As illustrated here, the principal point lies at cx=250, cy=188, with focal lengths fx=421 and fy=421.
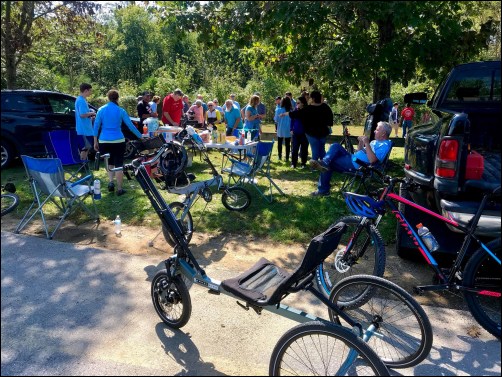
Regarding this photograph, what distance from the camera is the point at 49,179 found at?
5.32 meters

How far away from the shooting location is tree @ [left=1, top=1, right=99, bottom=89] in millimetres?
4234

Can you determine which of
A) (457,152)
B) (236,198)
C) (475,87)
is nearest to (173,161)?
(236,198)

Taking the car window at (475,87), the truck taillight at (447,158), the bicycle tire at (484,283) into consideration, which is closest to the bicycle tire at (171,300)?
the bicycle tire at (484,283)

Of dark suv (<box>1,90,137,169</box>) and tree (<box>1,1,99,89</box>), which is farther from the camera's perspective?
dark suv (<box>1,90,137,169</box>)

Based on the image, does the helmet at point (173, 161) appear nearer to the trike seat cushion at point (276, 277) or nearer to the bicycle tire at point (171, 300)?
the bicycle tire at point (171, 300)

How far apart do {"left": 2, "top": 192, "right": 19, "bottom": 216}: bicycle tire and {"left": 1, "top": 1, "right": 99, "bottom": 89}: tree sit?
92.5 inches

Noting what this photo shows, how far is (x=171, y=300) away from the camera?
10.7ft

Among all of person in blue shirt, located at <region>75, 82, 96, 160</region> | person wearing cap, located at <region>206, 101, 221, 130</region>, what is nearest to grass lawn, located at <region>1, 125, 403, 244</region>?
person in blue shirt, located at <region>75, 82, 96, 160</region>

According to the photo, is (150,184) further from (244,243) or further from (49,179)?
(49,179)

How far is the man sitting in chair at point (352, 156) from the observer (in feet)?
17.8

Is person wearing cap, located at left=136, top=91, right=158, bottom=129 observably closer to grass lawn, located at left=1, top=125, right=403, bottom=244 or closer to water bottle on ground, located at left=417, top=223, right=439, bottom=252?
Result: grass lawn, located at left=1, top=125, right=403, bottom=244

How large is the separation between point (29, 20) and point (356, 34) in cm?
493

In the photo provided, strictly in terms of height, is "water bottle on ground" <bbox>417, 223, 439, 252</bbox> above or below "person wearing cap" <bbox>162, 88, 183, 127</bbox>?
below

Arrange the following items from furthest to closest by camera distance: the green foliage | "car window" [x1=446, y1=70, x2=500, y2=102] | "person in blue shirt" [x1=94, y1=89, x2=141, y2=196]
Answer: the green foliage < "person in blue shirt" [x1=94, y1=89, x2=141, y2=196] < "car window" [x1=446, y1=70, x2=500, y2=102]
